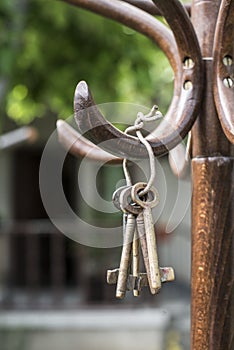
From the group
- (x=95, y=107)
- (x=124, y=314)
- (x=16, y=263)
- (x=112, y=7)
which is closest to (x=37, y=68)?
(x=124, y=314)

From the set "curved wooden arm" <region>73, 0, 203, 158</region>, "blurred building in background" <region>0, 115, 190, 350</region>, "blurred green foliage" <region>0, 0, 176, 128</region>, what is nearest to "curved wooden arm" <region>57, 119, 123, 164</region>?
"curved wooden arm" <region>73, 0, 203, 158</region>

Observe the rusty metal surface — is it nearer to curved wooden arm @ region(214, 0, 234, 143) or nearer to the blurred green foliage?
curved wooden arm @ region(214, 0, 234, 143)

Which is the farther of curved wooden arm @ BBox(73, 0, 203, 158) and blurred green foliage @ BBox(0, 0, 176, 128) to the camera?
blurred green foliage @ BBox(0, 0, 176, 128)

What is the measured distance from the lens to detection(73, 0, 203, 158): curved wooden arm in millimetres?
677

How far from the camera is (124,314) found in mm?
4883

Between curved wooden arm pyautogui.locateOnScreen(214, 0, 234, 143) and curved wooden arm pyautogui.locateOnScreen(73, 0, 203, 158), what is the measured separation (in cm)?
2

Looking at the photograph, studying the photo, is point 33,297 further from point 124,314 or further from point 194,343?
point 194,343

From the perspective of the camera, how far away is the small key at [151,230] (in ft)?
2.28

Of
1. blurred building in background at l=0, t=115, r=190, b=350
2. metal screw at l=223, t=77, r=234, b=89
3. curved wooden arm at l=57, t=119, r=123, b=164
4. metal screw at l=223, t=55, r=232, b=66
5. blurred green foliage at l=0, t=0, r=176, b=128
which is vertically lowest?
blurred building in background at l=0, t=115, r=190, b=350

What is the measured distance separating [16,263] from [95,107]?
6.35 meters

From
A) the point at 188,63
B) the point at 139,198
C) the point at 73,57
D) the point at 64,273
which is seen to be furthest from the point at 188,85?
the point at 64,273

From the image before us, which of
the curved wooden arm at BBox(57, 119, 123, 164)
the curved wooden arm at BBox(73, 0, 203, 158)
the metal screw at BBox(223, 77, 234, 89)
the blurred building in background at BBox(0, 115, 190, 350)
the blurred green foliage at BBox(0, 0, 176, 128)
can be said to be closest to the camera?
the curved wooden arm at BBox(73, 0, 203, 158)

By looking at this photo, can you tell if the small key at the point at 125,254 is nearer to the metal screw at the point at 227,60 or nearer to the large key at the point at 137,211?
the large key at the point at 137,211

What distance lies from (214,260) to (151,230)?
13cm
